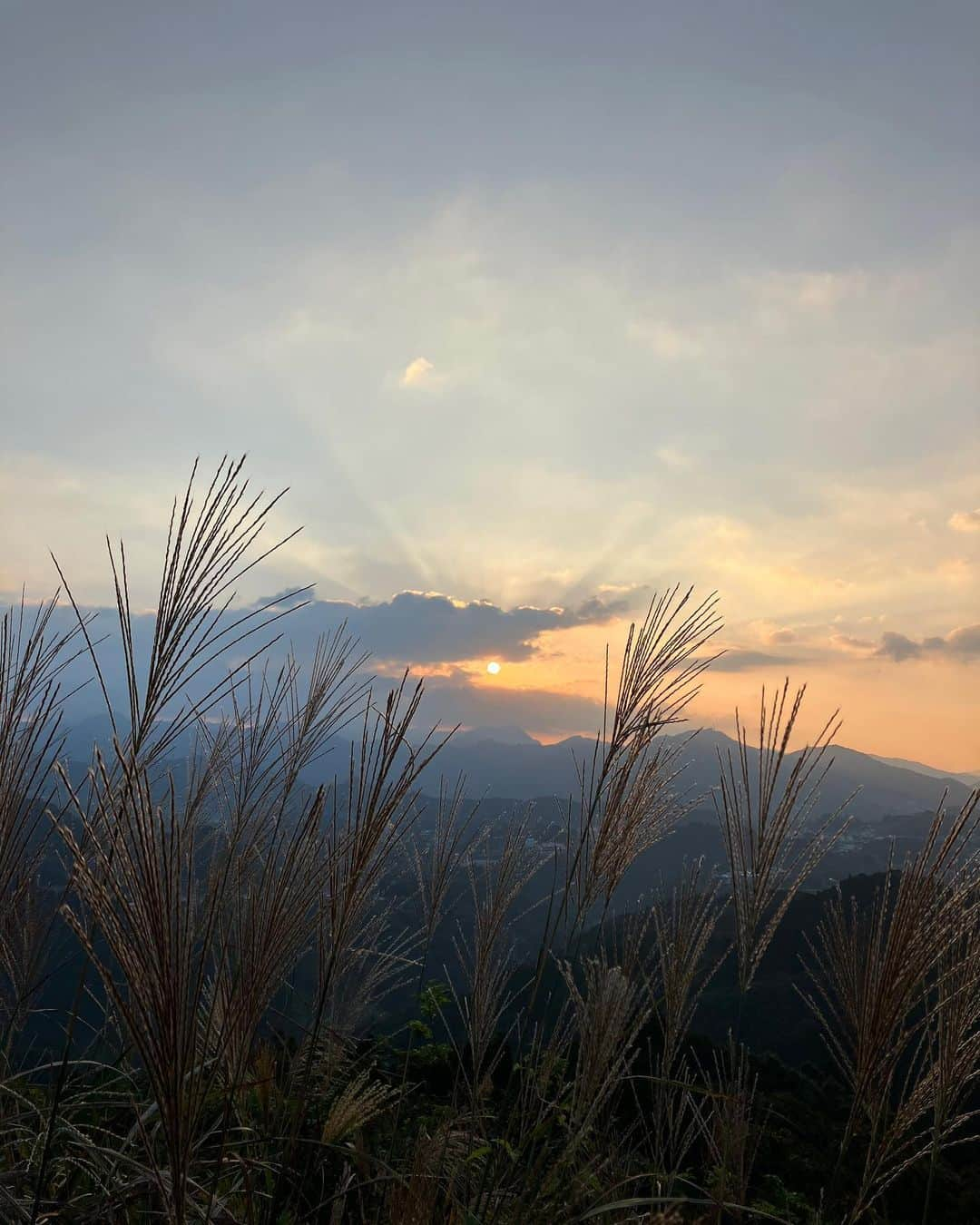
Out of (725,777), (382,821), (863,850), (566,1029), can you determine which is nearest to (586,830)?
(725,777)

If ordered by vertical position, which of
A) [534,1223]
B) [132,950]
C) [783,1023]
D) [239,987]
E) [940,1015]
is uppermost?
[132,950]

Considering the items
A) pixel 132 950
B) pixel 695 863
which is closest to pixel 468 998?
pixel 695 863

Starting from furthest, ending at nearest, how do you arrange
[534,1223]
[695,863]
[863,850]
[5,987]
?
[863,850], [695,863], [5,987], [534,1223]

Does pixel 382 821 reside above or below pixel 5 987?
above

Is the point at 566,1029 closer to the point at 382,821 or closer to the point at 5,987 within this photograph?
the point at 382,821

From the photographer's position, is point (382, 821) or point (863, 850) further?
point (863, 850)

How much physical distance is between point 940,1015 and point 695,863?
111 centimetres

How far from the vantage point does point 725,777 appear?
7.13 feet

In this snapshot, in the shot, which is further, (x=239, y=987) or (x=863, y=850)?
(x=863, y=850)

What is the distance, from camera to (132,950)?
1.01 metres

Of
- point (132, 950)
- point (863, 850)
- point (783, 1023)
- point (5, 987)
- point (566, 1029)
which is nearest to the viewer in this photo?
point (132, 950)

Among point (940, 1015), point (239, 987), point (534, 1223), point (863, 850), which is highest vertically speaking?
point (239, 987)

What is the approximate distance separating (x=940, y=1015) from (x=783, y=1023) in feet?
94.4

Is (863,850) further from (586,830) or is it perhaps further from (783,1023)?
(586,830)
